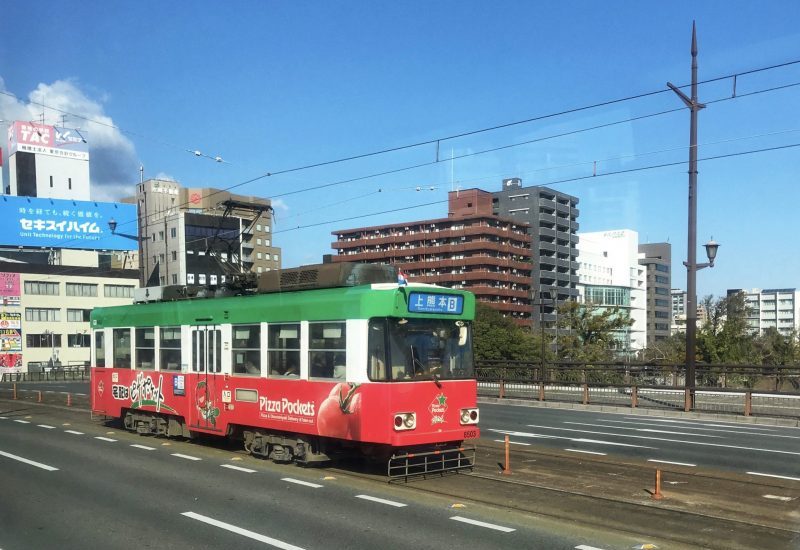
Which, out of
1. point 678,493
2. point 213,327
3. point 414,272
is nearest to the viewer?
point 678,493

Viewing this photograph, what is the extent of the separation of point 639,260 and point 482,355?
4251 inches

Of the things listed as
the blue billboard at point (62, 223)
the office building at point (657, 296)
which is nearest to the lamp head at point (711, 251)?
the blue billboard at point (62, 223)

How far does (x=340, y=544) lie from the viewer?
7.60 metres

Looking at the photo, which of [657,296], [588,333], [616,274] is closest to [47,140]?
[588,333]

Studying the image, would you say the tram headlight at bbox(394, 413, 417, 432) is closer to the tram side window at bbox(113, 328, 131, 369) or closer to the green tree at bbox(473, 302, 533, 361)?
the tram side window at bbox(113, 328, 131, 369)

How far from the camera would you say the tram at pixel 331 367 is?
1089 centimetres

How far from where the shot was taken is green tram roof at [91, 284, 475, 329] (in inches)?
430

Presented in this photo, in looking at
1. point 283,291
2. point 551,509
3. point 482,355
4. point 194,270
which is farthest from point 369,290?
point 194,270

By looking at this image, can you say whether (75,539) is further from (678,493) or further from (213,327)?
(678,493)

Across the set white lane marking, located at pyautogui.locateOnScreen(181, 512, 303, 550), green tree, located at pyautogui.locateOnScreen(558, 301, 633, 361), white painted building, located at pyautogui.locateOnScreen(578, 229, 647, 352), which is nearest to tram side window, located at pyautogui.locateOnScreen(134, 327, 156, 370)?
white lane marking, located at pyautogui.locateOnScreen(181, 512, 303, 550)

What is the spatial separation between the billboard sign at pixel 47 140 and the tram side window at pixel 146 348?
7203 cm

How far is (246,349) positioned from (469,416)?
173 inches

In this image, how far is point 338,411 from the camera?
441 inches

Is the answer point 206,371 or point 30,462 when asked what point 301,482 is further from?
point 30,462
